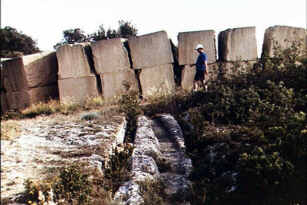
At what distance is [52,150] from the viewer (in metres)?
5.30

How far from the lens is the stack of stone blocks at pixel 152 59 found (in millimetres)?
12062

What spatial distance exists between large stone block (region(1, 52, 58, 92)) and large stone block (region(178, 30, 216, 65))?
581cm

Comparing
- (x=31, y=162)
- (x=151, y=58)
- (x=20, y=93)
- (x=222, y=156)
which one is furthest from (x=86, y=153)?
(x=20, y=93)

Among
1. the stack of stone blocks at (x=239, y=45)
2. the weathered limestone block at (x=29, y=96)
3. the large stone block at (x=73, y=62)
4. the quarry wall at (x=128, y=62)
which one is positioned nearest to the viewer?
the stack of stone blocks at (x=239, y=45)

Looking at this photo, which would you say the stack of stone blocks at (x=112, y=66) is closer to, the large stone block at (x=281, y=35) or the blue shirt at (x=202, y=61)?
the blue shirt at (x=202, y=61)

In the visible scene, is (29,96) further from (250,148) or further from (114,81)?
(250,148)

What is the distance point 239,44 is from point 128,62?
4.76m

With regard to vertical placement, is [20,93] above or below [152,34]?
below

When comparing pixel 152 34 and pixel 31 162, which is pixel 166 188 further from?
pixel 152 34

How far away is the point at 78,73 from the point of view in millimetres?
12406

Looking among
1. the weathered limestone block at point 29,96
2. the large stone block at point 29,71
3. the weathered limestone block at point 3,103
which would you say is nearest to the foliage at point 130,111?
the weathered limestone block at point 29,96

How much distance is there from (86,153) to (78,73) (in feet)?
26.2

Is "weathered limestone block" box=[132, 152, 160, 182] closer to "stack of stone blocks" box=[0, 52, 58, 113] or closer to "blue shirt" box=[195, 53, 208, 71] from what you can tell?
"blue shirt" box=[195, 53, 208, 71]

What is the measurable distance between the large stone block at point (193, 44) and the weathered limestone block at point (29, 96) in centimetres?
615
